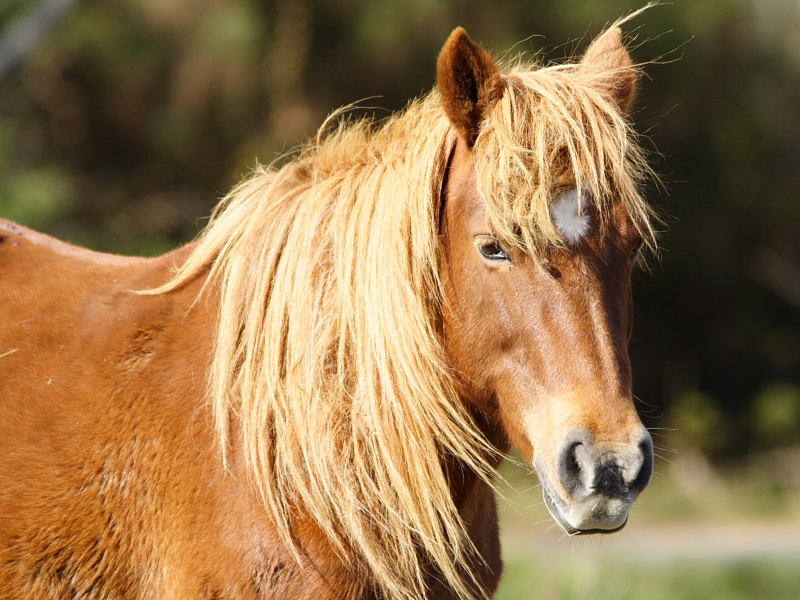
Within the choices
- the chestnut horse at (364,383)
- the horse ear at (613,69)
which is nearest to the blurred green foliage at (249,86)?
the chestnut horse at (364,383)

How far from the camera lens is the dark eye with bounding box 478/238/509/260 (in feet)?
6.48

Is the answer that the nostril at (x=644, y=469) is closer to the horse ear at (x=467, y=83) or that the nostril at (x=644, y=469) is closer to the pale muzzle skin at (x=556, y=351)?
the pale muzzle skin at (x=556, y=351)

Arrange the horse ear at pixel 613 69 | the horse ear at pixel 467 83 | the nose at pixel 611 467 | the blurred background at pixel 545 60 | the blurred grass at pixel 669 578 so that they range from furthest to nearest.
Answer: the blurred background at pixel 545 60
the blurred grass at pixel 669 578
the horse ear at pixel 613 69
the horse ear at pixel 467 83
the nose at pixel 611 467

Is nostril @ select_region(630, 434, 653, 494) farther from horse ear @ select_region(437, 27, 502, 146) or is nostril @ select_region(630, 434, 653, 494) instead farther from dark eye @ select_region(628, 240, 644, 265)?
horse ear @ select_region(437, 27, 502, 146)

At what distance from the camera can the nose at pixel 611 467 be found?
69.5 inches

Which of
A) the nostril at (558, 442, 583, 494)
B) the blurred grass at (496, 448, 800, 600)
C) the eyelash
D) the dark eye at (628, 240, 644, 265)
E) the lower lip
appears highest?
the eyelash

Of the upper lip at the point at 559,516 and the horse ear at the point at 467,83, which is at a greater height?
the horse ear at the point at 467,83

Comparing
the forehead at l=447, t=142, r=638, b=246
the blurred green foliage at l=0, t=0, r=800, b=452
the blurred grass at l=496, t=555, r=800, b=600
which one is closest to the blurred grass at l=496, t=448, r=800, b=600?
the blurred grass at l=496, t=555, r=800, b=600

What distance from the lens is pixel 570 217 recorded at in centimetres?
195

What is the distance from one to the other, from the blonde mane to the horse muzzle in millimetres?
301

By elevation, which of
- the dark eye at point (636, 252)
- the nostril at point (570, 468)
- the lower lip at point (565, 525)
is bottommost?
the lower lip at point (565, 525)

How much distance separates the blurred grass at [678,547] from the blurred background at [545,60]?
3 cm

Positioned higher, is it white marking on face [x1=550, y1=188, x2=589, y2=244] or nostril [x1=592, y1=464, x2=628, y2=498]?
white marking on face [x1=550, y1=188, x2=589, y2=244]

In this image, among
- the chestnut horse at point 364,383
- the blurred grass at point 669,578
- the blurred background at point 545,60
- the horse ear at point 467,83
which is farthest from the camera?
the blurred background at point 545,60
